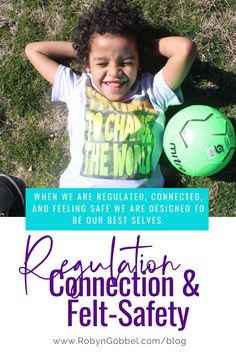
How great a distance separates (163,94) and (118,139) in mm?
446

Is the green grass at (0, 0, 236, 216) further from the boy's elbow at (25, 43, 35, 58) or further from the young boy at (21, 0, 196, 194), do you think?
the young boy at (21, 0, 196, 194)

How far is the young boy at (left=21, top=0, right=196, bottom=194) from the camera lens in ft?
11.2

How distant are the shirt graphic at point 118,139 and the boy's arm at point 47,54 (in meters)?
0.41

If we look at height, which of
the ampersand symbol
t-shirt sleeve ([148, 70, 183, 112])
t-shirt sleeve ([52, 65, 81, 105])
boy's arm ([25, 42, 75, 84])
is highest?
boy's arm ([25, 42, 75, 84])

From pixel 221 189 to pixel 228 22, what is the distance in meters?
1.27

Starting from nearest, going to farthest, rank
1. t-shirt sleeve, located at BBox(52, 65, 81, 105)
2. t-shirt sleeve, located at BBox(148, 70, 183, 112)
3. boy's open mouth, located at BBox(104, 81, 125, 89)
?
boy's open mouth, located at BBox(104, 81, 125, 89), t-shirt sleeve, located at BBox(148, 70, 183, 112), t-shirt sleeve, located at BBox(52, 65, 81, 105)

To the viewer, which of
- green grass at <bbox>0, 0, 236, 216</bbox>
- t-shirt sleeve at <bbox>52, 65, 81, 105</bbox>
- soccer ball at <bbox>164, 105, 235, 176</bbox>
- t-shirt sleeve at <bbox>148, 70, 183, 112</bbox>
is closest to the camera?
soccer ball at <bbox>164, 105, 235, 176</bbox>

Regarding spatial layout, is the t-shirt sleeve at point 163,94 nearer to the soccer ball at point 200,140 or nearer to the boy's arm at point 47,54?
the soccer ball at point 200,140

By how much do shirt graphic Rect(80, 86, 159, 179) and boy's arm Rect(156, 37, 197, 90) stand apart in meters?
0.23

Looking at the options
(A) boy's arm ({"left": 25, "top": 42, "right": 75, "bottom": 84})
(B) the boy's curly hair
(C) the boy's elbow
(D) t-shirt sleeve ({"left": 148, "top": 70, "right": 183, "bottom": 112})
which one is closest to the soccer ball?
(D) t-shirt sleeve ({"left": 148, "top": 70, "right": 183, "bottom": 112})

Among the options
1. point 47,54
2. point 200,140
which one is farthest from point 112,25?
point 200,140

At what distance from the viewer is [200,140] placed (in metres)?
3.22

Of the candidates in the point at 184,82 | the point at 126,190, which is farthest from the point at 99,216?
the point at 184,82

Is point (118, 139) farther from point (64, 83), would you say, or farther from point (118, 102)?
point (64, 83)
